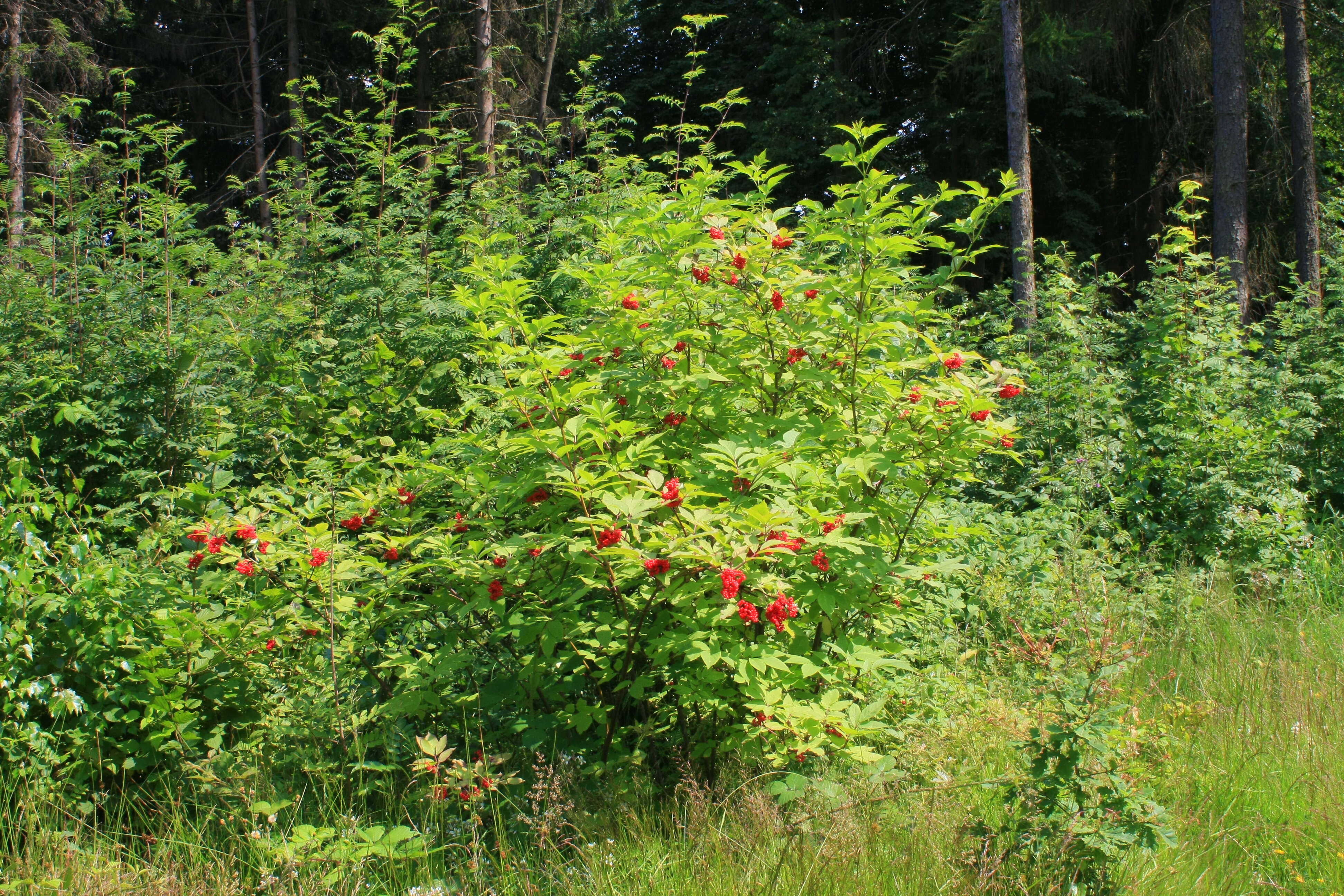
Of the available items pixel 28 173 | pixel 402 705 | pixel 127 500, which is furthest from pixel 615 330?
pixel 28 173

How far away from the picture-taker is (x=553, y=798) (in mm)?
2494

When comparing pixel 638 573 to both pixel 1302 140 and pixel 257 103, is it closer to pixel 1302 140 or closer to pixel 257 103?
pixel 1302 140

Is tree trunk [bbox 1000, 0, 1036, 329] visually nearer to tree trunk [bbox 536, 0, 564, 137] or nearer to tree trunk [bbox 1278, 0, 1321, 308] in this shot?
tree trunk [bbox 1278, 0, 1321, 308]

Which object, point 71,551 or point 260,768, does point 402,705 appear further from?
point 71,551

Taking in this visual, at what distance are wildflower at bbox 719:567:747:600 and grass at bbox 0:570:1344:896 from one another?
76cm

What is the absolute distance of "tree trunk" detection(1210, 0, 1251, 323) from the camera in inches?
393

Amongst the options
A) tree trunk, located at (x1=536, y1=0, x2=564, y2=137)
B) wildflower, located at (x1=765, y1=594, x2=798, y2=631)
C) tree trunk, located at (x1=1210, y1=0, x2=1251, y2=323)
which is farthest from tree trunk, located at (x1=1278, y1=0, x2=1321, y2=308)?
tree trunk, located at (x1=536, y1=0, x2=564, y2=137)

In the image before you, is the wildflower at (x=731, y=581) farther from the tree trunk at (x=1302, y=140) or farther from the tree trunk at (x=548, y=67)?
the tree trunk at (x=548, y=67)

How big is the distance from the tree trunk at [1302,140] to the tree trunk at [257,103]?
17.8 meters

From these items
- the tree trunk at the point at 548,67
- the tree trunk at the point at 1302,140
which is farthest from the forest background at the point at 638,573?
the tree trunk at the point at 548,67

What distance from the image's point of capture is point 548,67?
1764 centimetres

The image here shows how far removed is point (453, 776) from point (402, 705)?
0.33 metres

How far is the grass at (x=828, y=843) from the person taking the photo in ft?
7.72

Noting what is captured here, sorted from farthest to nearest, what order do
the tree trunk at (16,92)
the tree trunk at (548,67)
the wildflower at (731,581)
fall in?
the tree trunk at (548,67) < the tree trunk at (16,92) < the wildflower at (731,581)
